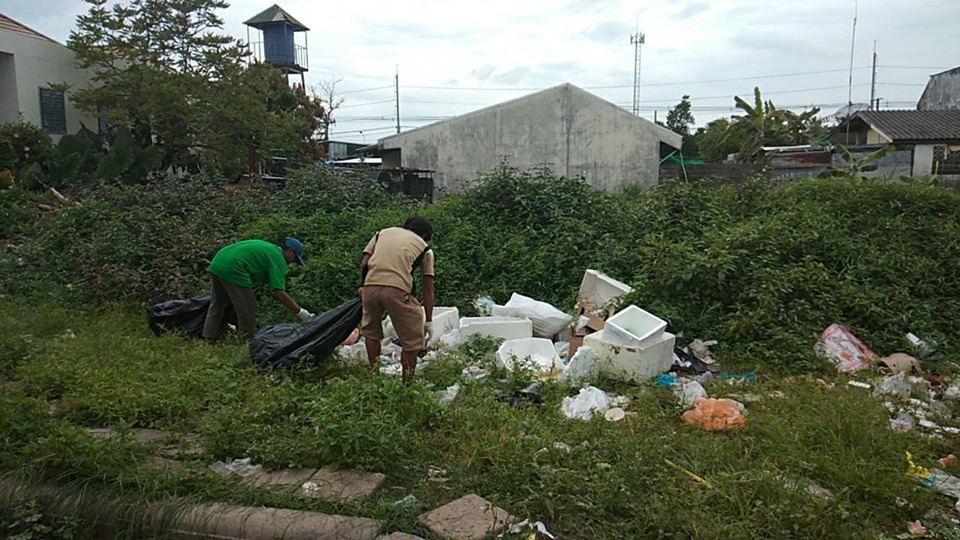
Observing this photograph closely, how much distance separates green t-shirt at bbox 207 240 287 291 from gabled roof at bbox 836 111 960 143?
74.2 ft

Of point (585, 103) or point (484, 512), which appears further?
point (585, 103)

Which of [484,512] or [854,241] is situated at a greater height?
[854,241]

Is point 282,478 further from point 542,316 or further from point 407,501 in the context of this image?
point 542,316

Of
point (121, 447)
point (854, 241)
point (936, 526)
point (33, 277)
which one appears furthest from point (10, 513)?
point (854, 241)

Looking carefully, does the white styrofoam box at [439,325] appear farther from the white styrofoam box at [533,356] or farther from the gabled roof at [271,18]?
the gabled roof at [271,18]

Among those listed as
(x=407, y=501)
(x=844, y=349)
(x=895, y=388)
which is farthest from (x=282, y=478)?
(x=844, y=349)

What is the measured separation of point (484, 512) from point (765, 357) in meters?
3.64

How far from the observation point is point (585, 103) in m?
18.4

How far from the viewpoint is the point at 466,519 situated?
2.88m

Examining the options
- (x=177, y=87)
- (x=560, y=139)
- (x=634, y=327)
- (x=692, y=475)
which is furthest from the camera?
(x=560, y=139)

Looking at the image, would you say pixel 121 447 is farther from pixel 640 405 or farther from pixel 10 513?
pixel 640 405

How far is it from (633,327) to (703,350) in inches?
27.6

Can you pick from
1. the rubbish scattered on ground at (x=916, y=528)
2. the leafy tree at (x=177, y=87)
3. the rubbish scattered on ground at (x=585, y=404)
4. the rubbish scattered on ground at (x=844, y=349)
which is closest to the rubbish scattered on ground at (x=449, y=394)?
the rubbish scattered on ground at (x=585, y=404)

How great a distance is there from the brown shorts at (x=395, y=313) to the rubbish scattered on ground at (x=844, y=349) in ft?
11.7
